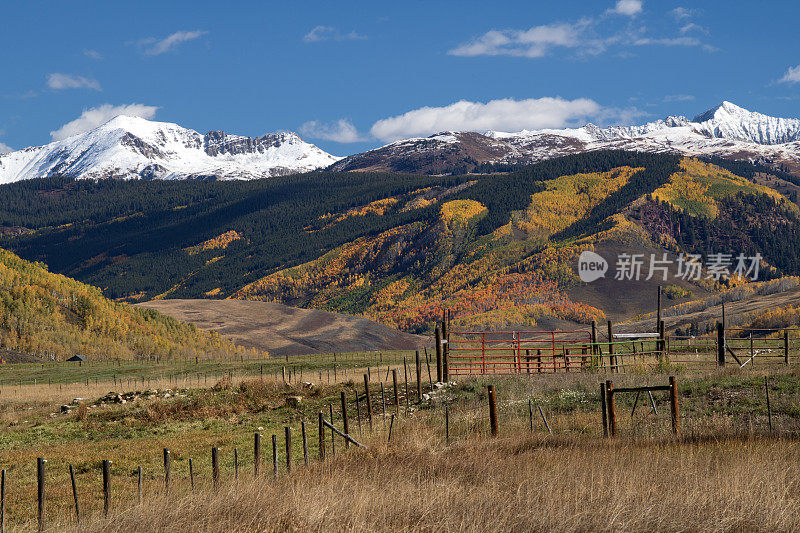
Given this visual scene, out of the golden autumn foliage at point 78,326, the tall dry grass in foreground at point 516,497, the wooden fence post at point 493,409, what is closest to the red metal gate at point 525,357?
the wooden fence post at point 493,409

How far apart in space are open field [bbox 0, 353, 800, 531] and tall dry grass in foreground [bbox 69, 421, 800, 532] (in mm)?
37

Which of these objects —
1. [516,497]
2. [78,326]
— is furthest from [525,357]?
[78,326]

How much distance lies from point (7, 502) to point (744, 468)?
54.7ft

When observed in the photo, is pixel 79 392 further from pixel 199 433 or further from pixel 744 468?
pixel 744 468

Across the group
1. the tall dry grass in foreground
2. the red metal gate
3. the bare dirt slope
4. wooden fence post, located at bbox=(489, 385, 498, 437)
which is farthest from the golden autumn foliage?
the tall dry grass in foreground

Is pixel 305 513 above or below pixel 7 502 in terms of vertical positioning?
above

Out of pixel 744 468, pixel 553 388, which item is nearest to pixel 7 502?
pixel 744 468

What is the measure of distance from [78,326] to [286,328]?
46.0 m

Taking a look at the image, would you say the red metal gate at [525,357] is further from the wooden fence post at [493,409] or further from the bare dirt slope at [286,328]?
the bare dirt slope at [286,328]

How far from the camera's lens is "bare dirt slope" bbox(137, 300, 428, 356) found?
137500mm

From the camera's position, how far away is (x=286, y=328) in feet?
512

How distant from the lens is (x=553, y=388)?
1176 inches

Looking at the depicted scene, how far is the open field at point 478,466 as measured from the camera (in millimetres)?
12203

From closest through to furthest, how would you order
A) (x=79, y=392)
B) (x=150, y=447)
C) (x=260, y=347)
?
(x=150, y=447) → (x=79, y=392) → (x=260, y=347)
